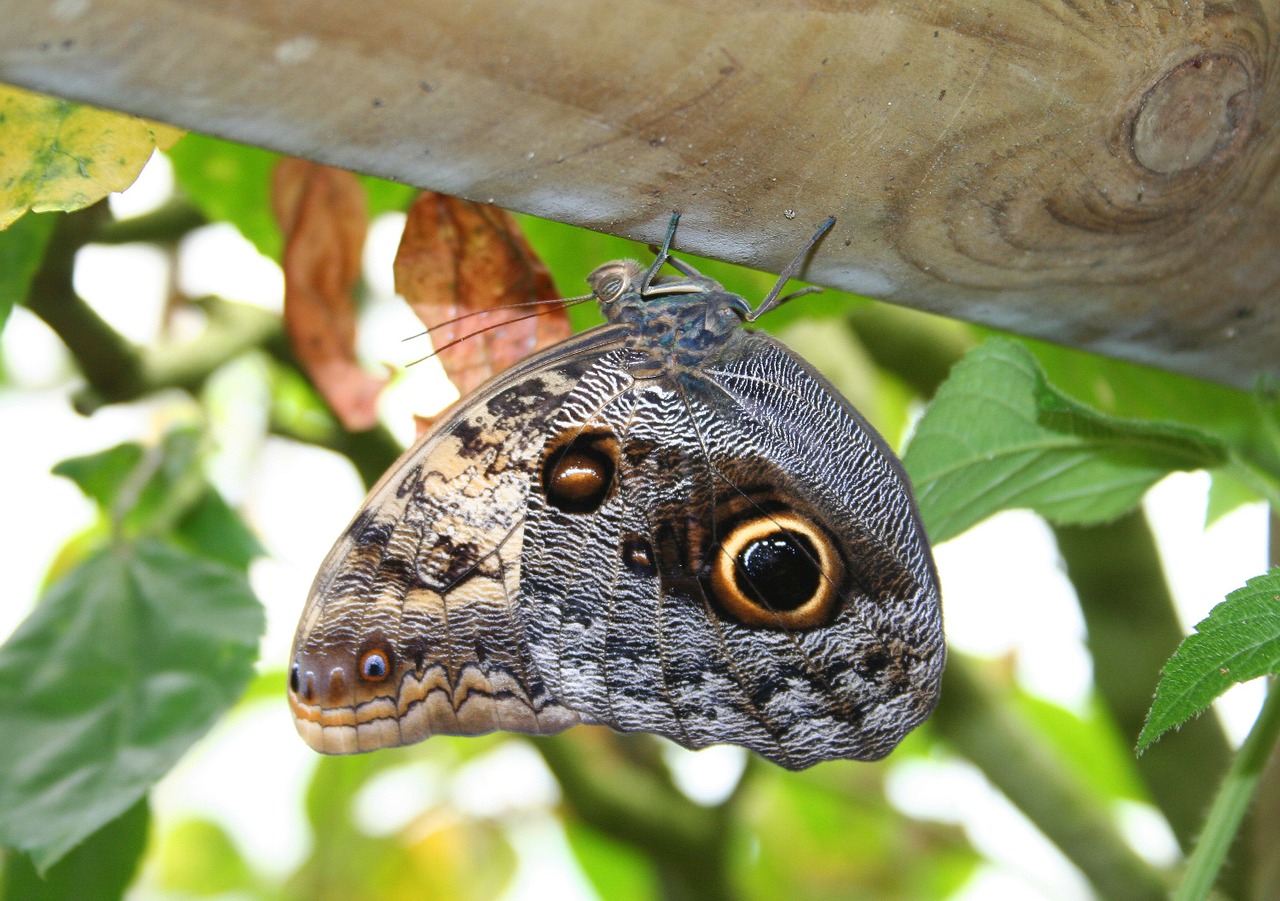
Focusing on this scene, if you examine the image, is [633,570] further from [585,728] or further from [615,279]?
[585,728]

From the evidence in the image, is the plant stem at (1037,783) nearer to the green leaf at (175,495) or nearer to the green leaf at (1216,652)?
the green leaf at (1216,652)

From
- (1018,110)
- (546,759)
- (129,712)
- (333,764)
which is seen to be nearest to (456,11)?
(1018,110)

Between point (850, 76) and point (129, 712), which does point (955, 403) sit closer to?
point (850, 76)

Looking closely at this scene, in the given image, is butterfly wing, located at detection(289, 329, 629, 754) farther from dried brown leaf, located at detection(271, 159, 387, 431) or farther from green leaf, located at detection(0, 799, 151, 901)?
green leaf, located at detection(0, 799, 151, 901)

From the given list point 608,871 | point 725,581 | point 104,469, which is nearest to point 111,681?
point 104,469

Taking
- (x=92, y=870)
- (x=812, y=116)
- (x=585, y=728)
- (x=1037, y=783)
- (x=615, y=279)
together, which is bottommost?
(x=585, y=728)

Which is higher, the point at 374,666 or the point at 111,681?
the point at 374,666
